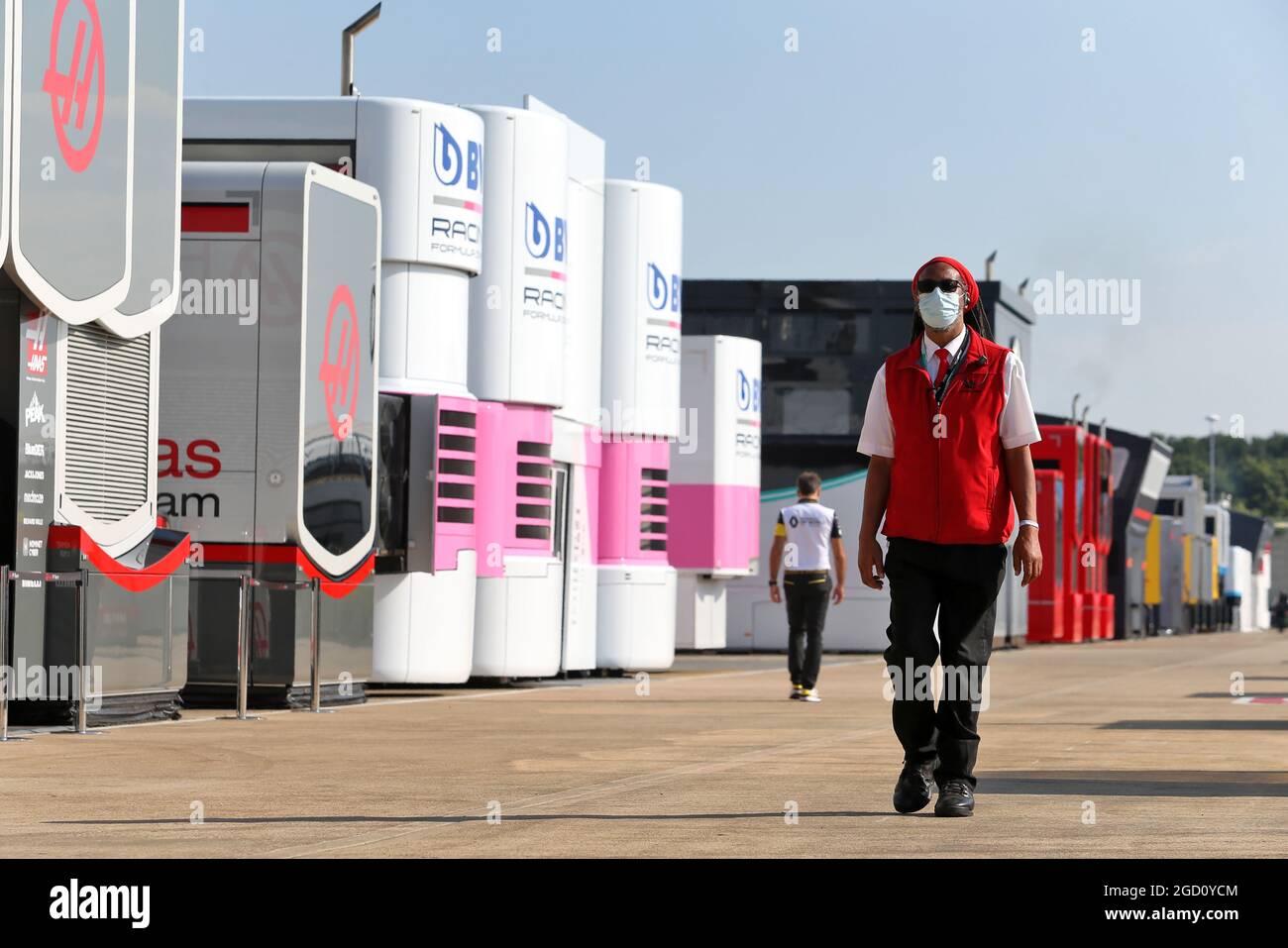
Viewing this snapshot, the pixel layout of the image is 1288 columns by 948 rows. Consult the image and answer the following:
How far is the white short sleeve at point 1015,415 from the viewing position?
8.22 meters

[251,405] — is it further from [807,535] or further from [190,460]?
[807,535]

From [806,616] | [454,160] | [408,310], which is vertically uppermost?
[454,160]

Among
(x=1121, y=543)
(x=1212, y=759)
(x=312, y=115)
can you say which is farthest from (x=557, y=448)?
(x=1121, y=543)

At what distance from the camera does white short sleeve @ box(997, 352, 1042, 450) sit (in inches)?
324

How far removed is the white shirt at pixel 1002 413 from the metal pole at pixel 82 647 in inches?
239

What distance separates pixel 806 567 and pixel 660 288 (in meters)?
7.11

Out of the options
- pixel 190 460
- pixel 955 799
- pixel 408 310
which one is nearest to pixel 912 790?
pixel 955 799

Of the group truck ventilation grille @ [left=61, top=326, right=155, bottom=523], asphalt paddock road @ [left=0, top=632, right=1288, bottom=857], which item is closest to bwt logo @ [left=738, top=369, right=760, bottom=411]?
asphalt paddock road @ [left=0, top=632, right=1288, bottom=857]

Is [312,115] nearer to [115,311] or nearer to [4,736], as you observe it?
[115,311]

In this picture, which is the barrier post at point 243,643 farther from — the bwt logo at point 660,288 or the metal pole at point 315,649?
the bwt logo at point 660,288

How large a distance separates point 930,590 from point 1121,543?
200 ft

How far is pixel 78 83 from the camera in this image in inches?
513

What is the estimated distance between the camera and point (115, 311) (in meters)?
13.6

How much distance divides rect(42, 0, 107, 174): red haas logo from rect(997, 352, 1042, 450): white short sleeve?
6478 mm
